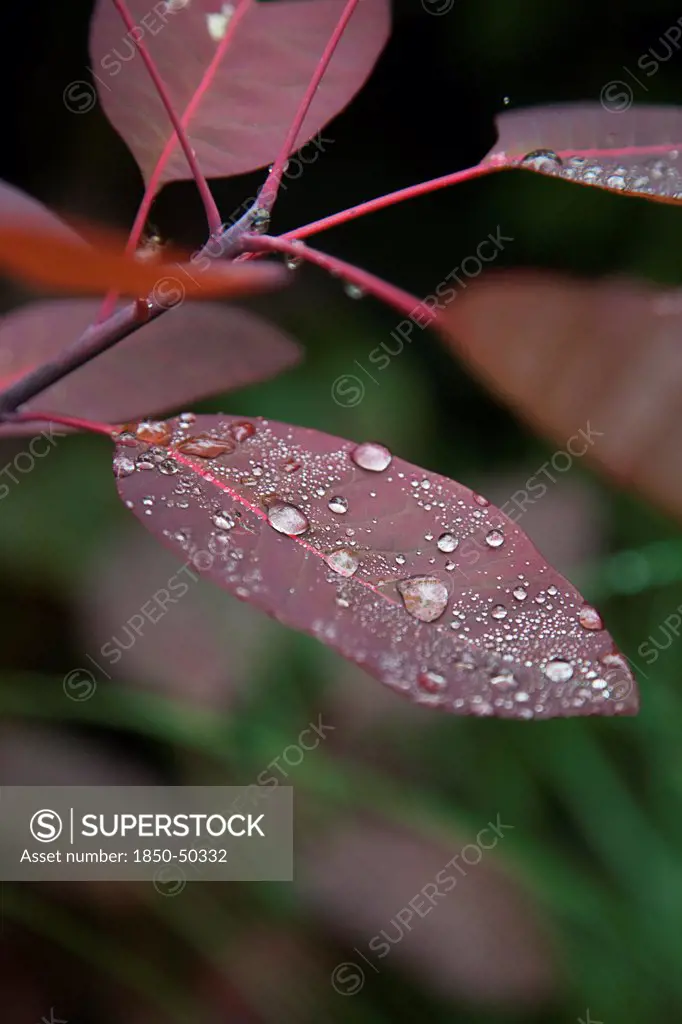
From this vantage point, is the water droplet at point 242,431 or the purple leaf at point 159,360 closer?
the water droplet at point 242,431

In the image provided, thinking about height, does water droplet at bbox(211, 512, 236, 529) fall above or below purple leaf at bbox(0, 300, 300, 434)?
below

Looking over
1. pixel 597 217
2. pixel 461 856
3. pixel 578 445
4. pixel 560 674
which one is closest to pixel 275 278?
pixel 578 445

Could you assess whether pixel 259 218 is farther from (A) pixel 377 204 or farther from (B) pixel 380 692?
(B) pixel 380 692

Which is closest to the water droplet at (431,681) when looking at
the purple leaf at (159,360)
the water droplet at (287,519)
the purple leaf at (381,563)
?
the purple leaf at (381,563)

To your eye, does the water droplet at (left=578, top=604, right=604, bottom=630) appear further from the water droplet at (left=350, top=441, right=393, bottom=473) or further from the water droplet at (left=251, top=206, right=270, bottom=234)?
the water droplet at (left=251, top=206, right=270, bottom=234)

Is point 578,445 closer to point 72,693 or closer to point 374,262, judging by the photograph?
point 72,693

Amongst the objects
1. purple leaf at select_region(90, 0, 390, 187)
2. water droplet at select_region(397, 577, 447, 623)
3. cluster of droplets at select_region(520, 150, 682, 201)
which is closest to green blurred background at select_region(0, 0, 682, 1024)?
purple leaf at select_region(90, 0, 390, 187)

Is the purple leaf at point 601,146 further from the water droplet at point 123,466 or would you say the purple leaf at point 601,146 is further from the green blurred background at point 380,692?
the green blurred background at point 380,692

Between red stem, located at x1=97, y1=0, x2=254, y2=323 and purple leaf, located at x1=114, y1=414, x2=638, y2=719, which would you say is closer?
purple leaf, located at x1=114, y1=414, x2=638, y2=719
